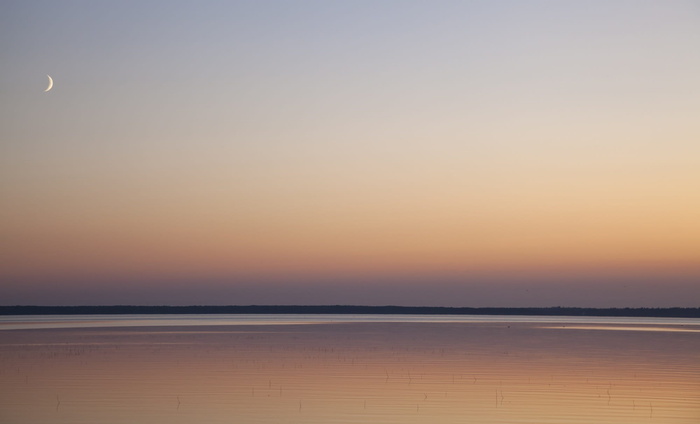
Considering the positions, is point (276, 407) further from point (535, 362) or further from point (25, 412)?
point (535, 362)

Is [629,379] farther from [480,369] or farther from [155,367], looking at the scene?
[155,367]

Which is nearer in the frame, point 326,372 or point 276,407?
point 276,407

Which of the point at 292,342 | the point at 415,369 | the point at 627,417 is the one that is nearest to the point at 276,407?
the point at 627,417

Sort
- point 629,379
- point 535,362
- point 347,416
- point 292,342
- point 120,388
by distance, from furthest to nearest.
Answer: point 292,342 → point 535,362 → point 629,379 → point 120,388 → point 347,416

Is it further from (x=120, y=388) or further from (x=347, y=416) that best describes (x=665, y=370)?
(x=120, y=388)

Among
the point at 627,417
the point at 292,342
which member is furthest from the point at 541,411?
the point at 292,342

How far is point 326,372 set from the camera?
2383 cm

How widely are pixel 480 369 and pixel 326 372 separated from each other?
4.45 meters

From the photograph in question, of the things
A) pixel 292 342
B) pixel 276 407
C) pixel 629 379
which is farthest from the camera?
pixel 292 342

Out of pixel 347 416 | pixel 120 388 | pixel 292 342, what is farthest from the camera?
pixel 292 342

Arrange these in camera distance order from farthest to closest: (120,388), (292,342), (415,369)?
(292,342), (415,369), (120,388)

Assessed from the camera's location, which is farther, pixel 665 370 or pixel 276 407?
pixel 665 370

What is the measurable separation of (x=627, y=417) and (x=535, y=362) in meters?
11.6

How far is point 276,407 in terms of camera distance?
17.0 meters
